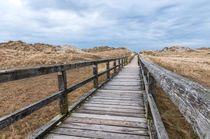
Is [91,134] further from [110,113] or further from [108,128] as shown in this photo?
[110,113]

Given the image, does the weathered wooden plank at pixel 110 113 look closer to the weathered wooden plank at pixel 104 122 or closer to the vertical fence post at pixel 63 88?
the weathered wooden plank at pixel 104 122

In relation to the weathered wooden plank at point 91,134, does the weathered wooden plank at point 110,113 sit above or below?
above

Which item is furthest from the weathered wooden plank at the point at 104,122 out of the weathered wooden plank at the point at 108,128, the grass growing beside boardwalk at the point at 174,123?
the grass growing beside boardwalk at the point at 174,123

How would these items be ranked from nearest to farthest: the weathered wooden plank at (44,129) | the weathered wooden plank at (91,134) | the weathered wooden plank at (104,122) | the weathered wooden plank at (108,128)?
the weathered wooden plank at (44,129)
the weathered wooden plank at (91,134)
the weathered wooden plank at (108,128)
the weathered wooden plank at (104,122)

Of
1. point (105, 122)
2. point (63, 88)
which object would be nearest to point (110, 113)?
point (105, 122)

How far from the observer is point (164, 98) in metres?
5.39

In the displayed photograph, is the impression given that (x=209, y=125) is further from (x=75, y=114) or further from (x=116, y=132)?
(x=75, y=114)

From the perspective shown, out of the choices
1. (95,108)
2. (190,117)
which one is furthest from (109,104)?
(190,117)

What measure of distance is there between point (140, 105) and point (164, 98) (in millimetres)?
2223

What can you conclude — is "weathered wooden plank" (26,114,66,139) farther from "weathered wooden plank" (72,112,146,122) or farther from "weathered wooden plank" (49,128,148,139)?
"weathered wooden plank" (72,112,146,122)

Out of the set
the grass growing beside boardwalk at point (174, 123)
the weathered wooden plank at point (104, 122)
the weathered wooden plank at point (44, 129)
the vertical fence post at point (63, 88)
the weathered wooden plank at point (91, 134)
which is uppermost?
the vertical fence post at point (63, 88)

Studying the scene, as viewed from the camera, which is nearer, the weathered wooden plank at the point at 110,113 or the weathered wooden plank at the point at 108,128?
the weathered wooden plank at the point at 108,128

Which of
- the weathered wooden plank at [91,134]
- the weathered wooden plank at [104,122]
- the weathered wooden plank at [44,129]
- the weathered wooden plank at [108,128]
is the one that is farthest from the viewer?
the weathered wooden plank at [104,122]

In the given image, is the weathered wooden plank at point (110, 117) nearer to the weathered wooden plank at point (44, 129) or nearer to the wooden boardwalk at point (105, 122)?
the wooden boardwalk at point (105, 122)
